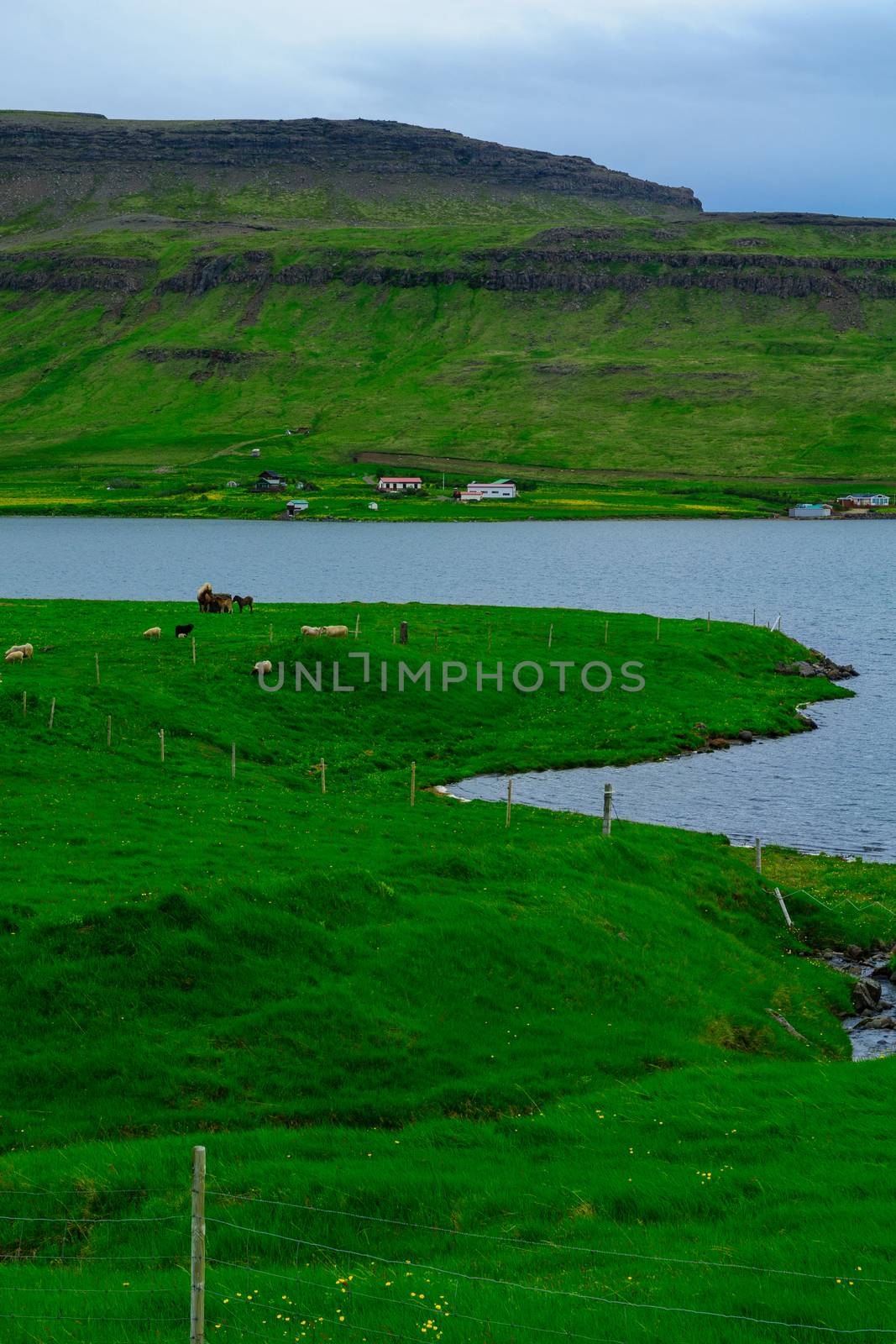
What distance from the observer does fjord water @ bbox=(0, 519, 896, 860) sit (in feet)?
179

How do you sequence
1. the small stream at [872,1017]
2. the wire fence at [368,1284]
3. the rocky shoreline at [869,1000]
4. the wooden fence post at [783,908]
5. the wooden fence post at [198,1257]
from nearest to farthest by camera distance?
1. the wooden fence post at [198,1257]
2. the wire fence at [368,1284]
3. the small stream at [872,1017]
4. the rocky shoreline at [869,1000]
5. the wooden fence post at [783,908]

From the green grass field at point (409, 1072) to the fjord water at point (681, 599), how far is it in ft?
33.1

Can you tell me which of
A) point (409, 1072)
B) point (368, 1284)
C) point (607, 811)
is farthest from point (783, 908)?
point (368, 1284)

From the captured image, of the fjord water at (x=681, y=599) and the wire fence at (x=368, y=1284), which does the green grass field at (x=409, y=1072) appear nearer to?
the wire fence at (x=368, y=1284)

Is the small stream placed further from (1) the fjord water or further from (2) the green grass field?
(1) the fjord water

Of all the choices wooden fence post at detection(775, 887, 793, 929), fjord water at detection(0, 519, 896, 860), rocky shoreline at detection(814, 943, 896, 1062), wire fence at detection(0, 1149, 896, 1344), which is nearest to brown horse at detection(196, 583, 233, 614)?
fjord water at detection(0, 519, 896, 860)

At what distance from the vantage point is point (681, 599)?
13125 cm

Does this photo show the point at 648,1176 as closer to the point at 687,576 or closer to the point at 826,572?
the point at 687,576

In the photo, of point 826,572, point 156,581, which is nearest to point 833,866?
point 156,581

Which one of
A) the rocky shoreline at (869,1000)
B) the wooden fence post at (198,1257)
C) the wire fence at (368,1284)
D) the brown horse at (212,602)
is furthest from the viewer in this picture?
the brown horse at (212,602)

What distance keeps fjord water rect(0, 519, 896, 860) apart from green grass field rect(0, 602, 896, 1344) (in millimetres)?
10075

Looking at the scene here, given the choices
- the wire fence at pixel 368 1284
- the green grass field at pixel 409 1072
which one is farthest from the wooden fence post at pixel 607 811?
the wire fence at pixel 368 1284

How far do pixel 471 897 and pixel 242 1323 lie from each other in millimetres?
17563

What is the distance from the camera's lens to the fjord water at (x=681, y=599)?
5462cm
